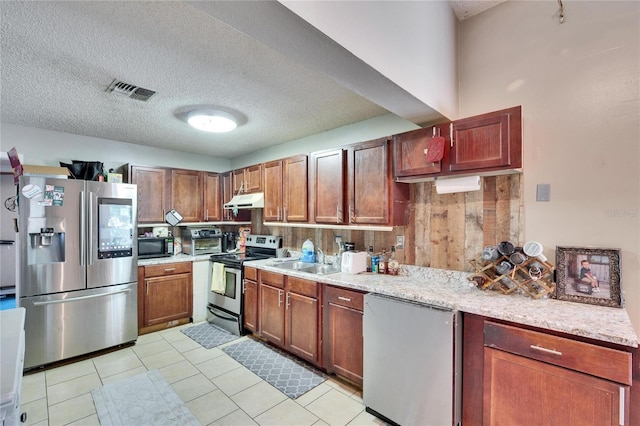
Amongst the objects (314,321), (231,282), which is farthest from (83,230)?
(314,321)

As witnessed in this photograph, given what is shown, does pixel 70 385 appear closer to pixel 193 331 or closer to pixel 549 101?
pixel 193 331

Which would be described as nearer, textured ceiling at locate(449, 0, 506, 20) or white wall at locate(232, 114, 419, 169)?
textured ceiling at locate(449, 0, 506, 20)

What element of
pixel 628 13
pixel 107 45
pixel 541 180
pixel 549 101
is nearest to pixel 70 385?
pixel 107 45

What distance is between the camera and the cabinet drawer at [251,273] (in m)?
3.32

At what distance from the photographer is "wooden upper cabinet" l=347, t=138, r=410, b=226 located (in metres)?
2.50

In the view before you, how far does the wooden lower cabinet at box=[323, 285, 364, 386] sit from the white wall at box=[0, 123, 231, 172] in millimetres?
3318

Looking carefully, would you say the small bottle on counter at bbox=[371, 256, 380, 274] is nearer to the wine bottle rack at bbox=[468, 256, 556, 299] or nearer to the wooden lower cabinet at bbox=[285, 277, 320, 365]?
the wooden lower cabinet at bbox=[285, 277, 320, 365]

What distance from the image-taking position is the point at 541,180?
6.58 ft

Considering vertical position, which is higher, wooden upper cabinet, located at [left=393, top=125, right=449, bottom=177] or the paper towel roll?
wooden upper cabinet, located at [left=393, top=125, right=449, bottom=177]

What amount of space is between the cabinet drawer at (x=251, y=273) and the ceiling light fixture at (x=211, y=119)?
1.60 m

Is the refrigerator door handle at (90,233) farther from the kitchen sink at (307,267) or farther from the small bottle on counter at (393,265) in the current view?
the small bottle on counter at (393,265)

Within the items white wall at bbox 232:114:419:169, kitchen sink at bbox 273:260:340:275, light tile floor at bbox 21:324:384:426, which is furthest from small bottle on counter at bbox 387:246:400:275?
white wall at bbox 232:114:419:169

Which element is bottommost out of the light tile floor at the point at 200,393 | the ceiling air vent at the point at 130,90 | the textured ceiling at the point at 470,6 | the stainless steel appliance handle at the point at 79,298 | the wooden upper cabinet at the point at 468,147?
the light tile floor at the point at 200,393

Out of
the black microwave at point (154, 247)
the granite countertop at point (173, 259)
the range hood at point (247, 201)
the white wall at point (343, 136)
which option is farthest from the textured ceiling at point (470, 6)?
the black microwave at point (154, 247)
